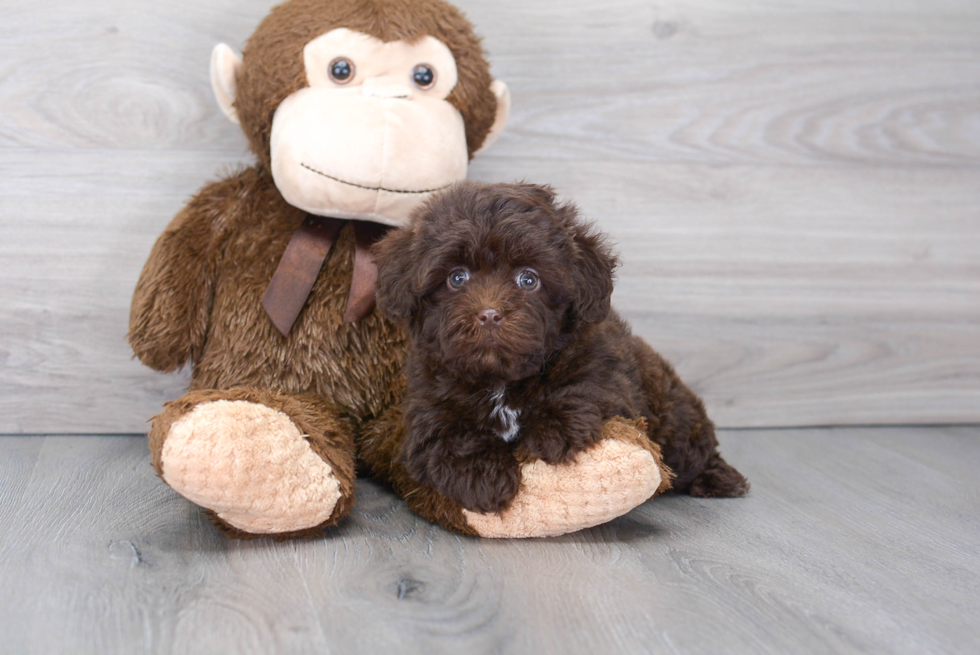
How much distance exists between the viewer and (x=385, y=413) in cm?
159

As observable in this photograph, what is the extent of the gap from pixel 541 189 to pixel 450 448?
450mm

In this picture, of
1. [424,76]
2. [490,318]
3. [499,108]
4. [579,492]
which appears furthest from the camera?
[499,108]

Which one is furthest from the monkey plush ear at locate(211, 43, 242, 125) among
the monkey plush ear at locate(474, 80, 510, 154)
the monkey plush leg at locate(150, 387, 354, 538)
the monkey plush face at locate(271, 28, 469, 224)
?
the monkey plush leg at locate(150, 387, 354, 538)

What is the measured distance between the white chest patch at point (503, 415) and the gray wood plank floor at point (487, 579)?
7.5 inches

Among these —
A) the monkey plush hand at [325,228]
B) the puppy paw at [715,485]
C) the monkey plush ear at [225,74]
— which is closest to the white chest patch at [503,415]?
the monkey plush hand at [325,228]

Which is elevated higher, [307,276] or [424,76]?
[424,76]

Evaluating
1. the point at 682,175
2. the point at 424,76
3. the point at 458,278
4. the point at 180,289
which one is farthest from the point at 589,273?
the point at 682,175

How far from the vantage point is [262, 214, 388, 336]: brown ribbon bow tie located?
1546mm

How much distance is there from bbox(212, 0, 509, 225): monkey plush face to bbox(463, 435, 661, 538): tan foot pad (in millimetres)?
570

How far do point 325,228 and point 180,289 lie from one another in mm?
315

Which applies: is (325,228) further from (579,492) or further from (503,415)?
(579,492)

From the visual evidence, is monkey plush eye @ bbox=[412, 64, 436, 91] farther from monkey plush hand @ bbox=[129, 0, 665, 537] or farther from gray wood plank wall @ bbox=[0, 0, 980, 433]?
gray wood plank wall @ bbox=[0, 0, 980, 433]

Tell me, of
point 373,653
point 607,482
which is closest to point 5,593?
point 373,653

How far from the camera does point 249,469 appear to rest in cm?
115
